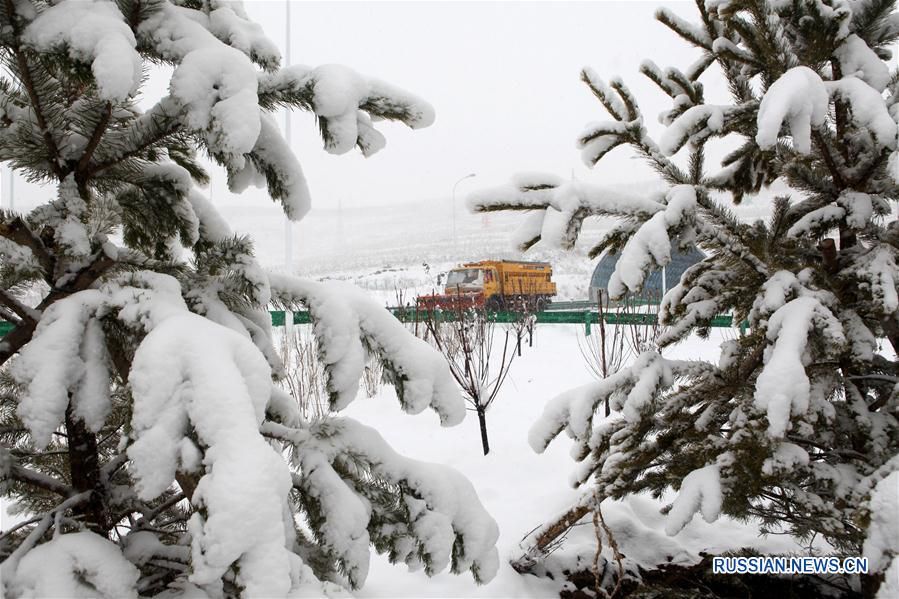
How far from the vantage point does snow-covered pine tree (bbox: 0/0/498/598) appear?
0.82 m

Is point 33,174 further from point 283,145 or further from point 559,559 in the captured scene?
point 559,559

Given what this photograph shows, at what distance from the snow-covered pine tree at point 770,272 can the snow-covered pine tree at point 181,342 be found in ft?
2.51

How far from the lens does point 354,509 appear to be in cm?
122

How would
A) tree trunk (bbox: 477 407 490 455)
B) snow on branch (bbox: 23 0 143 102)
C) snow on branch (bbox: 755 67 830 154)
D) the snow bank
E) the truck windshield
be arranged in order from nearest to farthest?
the snow bank → snow on branch (bbox: 23 0 143 102) → snow on branch (bbox: 755 67 830 154) → tree trunk (bbox: 477 407 490 455) → the truck windshield

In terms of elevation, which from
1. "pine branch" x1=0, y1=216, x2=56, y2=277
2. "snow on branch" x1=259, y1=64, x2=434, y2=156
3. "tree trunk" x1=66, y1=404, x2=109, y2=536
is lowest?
"tree trunk" x1=66, y1=404, x2=109, y2=536

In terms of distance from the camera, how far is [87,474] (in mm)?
1341

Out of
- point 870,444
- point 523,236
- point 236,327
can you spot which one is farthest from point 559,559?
point 236,327

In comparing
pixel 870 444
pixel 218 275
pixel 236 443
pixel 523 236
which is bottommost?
pixel 870 444

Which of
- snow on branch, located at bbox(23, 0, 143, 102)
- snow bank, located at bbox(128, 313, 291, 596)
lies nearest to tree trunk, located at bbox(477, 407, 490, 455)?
snow bank, located at bbox(128, 313, 291, 596)

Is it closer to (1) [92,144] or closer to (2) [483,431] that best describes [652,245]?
(1) [92,144]

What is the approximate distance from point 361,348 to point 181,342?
1.40 ft

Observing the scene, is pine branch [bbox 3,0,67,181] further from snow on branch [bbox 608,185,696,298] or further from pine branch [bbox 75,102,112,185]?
snow on branch [bbox 608,185,696,298]

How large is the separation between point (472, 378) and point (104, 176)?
13.4ft

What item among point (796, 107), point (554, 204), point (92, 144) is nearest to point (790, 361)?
point (796, 107)
